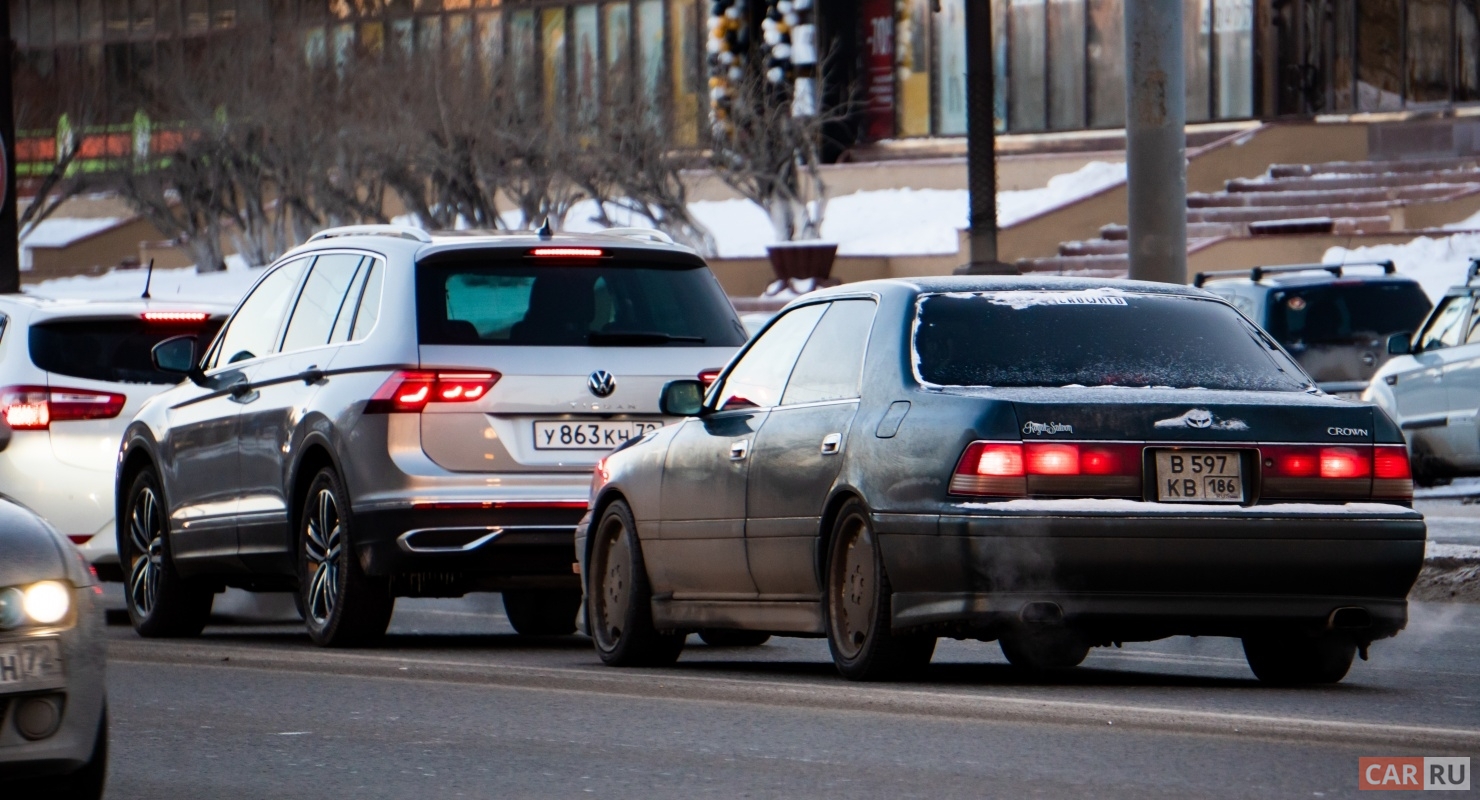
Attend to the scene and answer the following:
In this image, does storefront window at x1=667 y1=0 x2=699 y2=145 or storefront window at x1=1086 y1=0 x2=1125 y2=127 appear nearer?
storefront window at x1=1086 y1=0 x2=1125 y2=127

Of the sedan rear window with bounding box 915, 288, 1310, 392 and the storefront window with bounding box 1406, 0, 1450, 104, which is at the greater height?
the storefront window with bounding box 1406, 0, 1450, 104

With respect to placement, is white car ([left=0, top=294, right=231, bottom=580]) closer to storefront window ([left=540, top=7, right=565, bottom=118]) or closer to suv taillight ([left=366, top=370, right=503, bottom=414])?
suv taillight ([left=366, top=370, right=503, bottom=414])

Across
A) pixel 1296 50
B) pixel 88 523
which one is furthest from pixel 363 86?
pixel 88 523

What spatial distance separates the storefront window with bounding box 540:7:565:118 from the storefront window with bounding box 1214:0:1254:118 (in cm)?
1269

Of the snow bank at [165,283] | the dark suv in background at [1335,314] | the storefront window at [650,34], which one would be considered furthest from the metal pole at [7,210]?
the storefront window at [650,34]

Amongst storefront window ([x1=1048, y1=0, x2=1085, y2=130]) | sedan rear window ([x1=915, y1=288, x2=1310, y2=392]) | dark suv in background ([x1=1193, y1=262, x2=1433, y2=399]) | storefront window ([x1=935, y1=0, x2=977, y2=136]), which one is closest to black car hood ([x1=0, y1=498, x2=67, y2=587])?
sedan rear window ([x1=915, y1=288, x2=1310, y2=392])

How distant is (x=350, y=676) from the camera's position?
1002 centimetres

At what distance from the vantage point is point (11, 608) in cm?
624

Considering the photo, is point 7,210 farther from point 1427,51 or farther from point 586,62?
point 586,62

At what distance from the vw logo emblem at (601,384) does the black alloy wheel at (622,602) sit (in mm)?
624

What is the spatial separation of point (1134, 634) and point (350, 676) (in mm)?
3019

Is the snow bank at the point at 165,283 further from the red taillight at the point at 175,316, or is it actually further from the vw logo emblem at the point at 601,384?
the vw logo emblem at the point at 601,384

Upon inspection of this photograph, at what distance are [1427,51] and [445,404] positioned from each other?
3967cm

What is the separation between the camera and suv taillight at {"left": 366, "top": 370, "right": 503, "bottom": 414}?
11.0 metres
